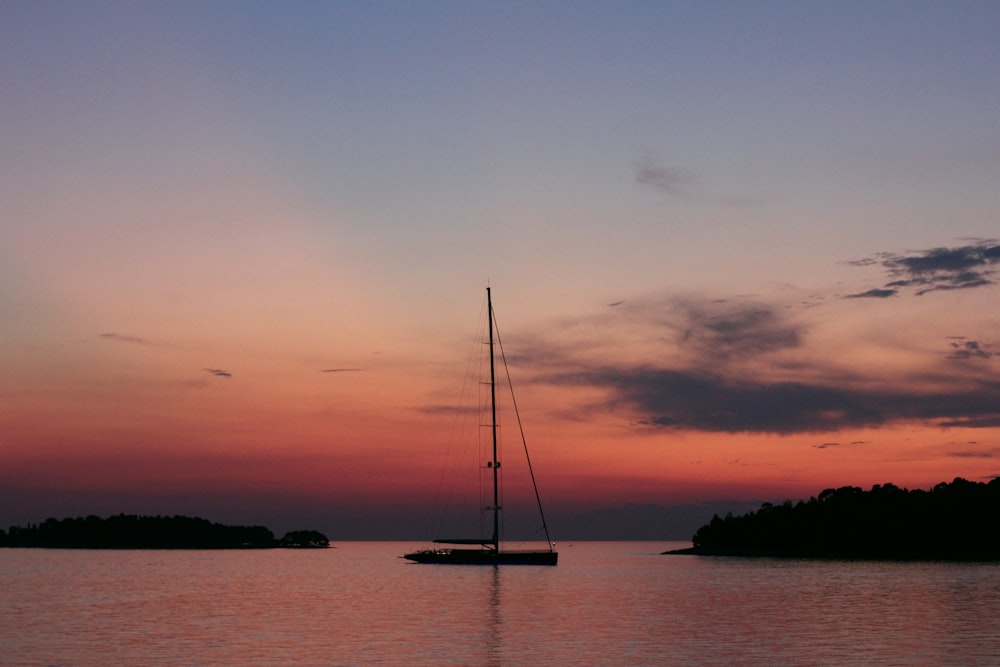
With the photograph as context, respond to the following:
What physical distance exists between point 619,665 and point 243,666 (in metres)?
17.7

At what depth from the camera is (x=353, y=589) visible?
12206cm

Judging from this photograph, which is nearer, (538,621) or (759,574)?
(538,621)

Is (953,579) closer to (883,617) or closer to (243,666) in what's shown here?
(883,617)

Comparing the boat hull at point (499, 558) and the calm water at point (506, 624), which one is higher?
the boat hull at point (499, 558)

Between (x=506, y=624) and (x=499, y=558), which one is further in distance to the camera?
(x=499, y=558)

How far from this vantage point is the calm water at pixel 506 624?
54.8 metres

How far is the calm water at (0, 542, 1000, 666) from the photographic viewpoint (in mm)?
54844

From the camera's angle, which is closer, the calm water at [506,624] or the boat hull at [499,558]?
the calm water at [506,624]

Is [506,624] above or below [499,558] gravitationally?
below

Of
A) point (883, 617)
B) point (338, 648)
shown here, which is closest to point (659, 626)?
point (883, 617)

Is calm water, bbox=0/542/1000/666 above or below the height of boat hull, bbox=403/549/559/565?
below

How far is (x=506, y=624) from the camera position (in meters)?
71.9

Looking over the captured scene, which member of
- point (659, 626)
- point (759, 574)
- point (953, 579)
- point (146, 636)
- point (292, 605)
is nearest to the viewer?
point (146, 636)

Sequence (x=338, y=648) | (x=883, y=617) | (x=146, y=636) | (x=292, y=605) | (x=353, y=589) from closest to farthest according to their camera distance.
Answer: (x=338, y=648) → (x=146, y=636) → (x=883, y=617) → (x=292, y=605) → (x=353, y=589)
